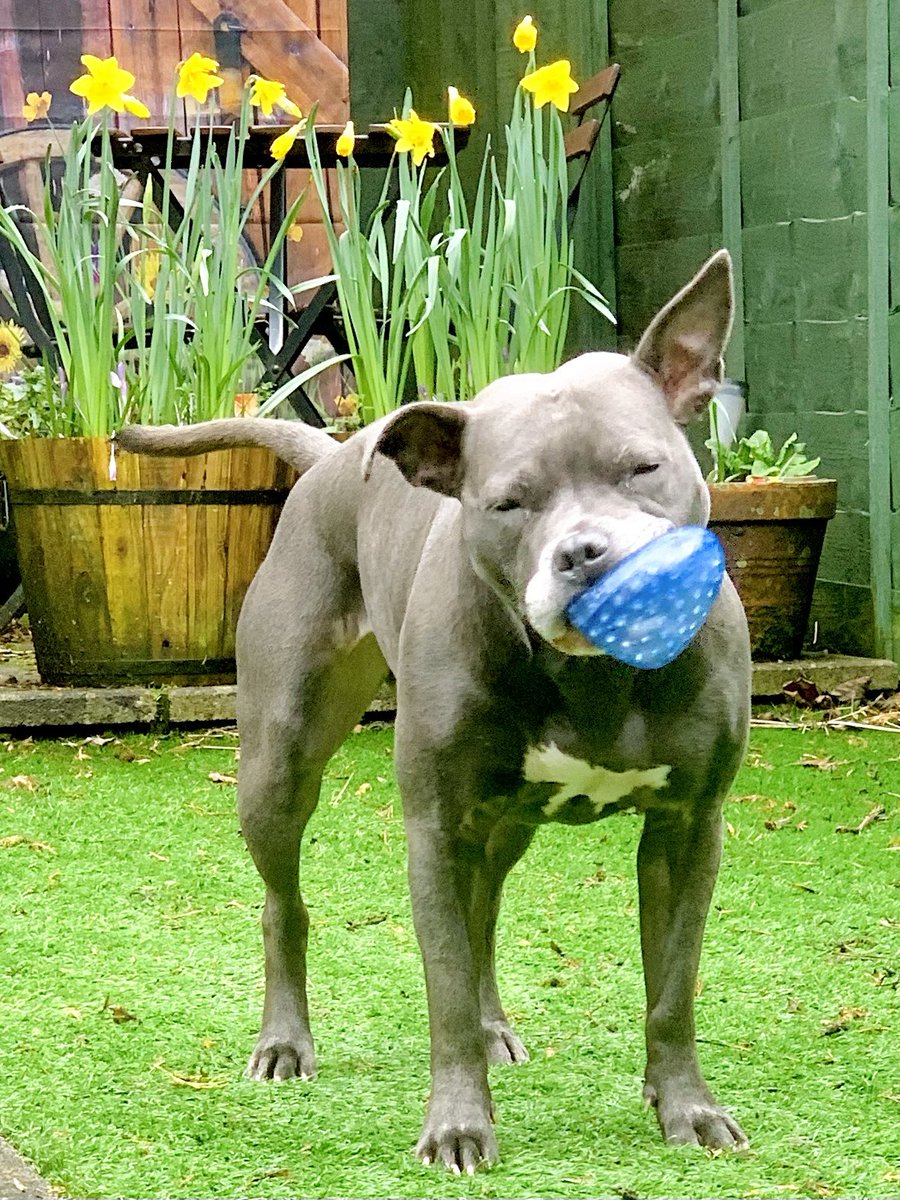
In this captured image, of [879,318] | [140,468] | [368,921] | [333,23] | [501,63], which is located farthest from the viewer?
[501,63]

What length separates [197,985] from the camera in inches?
Result: 108

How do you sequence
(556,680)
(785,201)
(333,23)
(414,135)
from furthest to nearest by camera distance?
(333,23) → (785,201) → (414,135) → (556,680)

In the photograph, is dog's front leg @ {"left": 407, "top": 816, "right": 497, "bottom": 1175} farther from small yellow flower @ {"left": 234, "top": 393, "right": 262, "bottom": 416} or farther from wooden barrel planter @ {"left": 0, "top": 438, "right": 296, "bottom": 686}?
small yellow flower @ {"left": 234, "top": 393, "right": 262, "bottom": 416}

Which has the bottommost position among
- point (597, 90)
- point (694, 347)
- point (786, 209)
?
point (694, 347)

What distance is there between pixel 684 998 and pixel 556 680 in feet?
1.46

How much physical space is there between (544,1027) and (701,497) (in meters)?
0.99

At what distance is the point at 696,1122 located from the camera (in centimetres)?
205

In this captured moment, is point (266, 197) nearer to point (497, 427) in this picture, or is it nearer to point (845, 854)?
point (845, 854)

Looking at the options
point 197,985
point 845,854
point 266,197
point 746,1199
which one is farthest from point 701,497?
point 266,197

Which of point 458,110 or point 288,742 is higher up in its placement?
point 458,110

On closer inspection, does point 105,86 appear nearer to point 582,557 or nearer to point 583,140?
point 583,140

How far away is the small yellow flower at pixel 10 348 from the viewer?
20.2ft

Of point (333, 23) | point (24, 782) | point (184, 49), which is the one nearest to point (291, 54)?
point (333, 23)

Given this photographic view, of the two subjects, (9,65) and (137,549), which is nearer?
(137,549)
